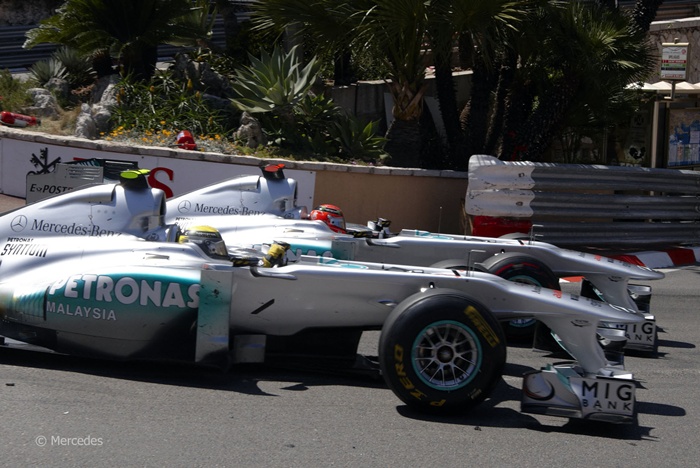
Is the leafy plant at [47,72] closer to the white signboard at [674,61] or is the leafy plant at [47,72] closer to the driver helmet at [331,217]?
the driver helmet at [331,217]

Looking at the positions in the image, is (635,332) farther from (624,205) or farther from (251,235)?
(624,205)

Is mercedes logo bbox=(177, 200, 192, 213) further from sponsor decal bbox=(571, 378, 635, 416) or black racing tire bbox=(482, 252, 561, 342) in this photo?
sponsor decal bbox=(571, 378, 635, 416)

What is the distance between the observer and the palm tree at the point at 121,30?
51.8 ft

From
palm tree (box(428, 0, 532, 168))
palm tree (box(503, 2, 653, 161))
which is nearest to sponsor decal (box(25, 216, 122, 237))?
palm tree (box(428, 0, 532, 168))

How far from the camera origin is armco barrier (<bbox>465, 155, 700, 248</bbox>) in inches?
476

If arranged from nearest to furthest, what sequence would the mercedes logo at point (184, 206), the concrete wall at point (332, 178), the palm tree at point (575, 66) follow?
the mercedes logo at point (184, 206) < the concrete wall at point (332, 178) < the palm tree at point (575, 66)

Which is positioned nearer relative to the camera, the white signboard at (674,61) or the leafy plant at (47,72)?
the white signboard at (674,61)

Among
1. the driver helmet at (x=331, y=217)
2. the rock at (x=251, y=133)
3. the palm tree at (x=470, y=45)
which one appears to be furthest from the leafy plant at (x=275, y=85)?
the driver helmet at (x=331, y=217)

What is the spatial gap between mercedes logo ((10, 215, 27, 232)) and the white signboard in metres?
11.2

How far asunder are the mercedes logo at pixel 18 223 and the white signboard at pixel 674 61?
11.2 m

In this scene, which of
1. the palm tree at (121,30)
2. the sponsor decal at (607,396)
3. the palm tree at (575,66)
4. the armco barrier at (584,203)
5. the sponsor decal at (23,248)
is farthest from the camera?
the palm tree at (121,30)

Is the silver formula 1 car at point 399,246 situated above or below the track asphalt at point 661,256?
above

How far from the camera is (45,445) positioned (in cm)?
468

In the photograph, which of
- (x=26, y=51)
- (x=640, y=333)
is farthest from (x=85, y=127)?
(x=26, y=51)
